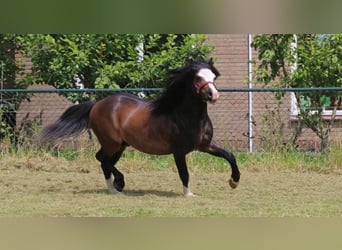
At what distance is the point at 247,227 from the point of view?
1.80m

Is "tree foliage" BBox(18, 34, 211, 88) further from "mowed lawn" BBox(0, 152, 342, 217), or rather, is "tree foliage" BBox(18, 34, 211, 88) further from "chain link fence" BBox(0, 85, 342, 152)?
"mowed lawn" BBox(0, 152, 342, 217)

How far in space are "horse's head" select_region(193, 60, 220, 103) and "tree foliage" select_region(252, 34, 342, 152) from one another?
415cm

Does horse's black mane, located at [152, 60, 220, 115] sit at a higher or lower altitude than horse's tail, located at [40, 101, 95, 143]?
higher

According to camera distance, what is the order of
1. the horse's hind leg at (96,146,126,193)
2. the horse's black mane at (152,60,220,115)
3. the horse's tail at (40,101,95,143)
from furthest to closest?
the horse's tail at (40,101,95,143)
the horse's hind leg at (96,146,126,193)
the horse's black mane at (152,60,220,115)

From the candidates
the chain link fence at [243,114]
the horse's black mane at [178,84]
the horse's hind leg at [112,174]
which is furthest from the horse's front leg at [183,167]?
the chain link fence at [243,114]

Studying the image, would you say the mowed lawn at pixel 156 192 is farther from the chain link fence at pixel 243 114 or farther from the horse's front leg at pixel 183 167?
the chain link fence at pixel 243 114

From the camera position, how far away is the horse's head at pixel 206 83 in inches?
230

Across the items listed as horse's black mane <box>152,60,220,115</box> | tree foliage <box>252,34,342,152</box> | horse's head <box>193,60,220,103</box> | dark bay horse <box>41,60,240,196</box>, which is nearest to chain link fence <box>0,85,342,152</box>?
tree foliage <box>252,34,342,152</box>

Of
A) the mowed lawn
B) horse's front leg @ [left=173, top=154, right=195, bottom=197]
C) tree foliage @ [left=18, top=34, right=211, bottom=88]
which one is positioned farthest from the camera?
tree foliage @ [left=18, top=34, right=211, bottom=88]

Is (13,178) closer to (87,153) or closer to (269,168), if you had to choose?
(87,153)

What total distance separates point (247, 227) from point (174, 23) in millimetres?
643

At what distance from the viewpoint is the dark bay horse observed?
20.5 feet

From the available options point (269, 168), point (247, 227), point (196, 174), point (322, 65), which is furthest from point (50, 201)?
point (322, 65)

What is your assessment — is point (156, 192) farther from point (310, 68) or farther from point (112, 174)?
point (310, 68)
